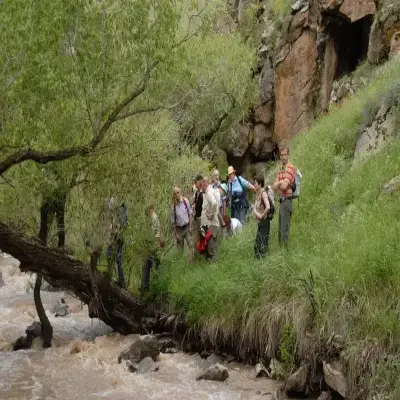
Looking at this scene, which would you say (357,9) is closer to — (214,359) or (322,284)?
(322,284)

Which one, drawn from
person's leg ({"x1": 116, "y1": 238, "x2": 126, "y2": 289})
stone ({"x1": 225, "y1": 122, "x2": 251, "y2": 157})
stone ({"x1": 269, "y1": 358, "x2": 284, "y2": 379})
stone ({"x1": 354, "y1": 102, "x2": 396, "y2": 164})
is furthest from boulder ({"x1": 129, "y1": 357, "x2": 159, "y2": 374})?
stone ({"x1": 225, "y1": 122, "x2": 251, "y2": 157})

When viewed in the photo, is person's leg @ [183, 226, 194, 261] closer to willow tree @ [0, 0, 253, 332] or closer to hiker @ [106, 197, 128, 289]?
willow tree @ [0, 0, 253, 332]

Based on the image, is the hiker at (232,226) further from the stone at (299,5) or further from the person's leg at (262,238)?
the stone at (299,5)

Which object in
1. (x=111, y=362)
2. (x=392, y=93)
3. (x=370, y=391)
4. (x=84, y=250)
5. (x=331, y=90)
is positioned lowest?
(x=111, y=362)

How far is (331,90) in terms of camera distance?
2455 centimetres

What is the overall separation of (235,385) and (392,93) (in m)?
9.11

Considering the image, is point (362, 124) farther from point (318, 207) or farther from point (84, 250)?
point (84, 250)

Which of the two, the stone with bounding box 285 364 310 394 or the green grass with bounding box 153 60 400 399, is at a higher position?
the green grass with bounding box 153 60 400 399

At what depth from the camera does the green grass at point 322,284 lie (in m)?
7.64

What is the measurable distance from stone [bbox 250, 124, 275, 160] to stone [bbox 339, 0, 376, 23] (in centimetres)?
710

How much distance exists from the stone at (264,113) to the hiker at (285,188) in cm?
1698

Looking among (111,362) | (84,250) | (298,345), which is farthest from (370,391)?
(84,250)

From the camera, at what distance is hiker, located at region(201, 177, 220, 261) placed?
42.4ft

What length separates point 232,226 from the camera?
14633mm
